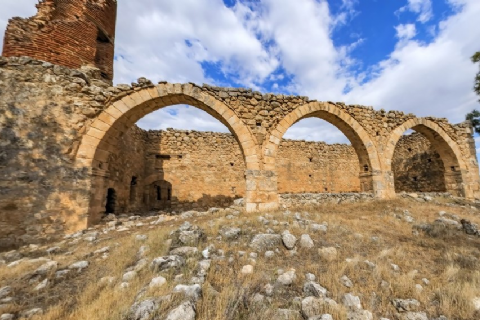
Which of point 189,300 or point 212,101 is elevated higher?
point 212,101

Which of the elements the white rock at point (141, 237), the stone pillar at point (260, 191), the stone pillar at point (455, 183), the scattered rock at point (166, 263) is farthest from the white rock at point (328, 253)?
the stone pillar at point (455, 183)

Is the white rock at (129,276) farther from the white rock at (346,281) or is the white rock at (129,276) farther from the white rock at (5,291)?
the white rock at (346,281)

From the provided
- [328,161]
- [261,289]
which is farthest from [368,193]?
[261,289]

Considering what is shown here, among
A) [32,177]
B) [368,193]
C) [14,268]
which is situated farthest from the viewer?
[368,193]

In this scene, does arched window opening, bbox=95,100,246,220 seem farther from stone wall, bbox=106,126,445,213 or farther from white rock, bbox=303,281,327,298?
white rock, bbox=303,281,327,298

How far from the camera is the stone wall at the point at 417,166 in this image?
10.9 metres

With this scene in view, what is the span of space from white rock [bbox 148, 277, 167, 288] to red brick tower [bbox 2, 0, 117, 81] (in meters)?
6.92

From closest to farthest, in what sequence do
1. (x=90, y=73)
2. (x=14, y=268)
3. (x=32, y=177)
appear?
1. (x=14, y=268)
2. (x=32, y=177)
3. (x=90, y=73)

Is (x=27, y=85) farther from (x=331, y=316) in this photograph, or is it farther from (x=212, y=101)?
(x=331, y=316)

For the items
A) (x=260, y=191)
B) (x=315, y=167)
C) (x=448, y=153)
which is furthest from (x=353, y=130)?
(x=315, y=167)

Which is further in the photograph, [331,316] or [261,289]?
[261,289]

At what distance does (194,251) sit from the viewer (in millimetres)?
3160

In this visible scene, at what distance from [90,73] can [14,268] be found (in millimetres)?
4794

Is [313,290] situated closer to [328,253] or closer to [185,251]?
[328,253]
